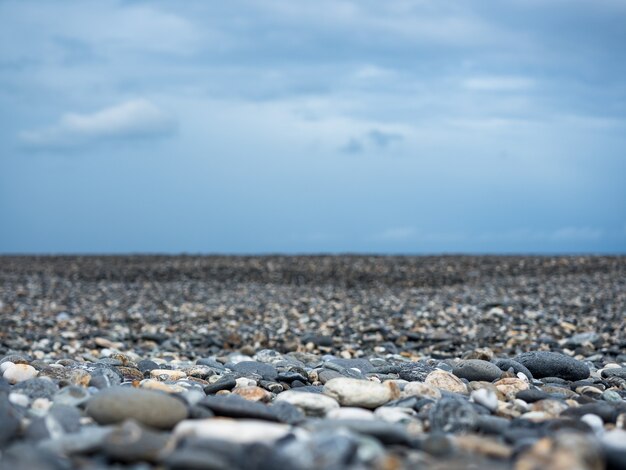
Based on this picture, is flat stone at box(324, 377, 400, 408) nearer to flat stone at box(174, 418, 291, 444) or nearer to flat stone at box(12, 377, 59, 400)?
flat stone at box(174, 418, 291, 444)

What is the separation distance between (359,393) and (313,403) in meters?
0.36

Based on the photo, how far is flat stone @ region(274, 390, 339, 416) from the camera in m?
3.77

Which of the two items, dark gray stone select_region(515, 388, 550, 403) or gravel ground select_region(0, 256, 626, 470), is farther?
dark gray stone select_region(515, 388, 550, 403)

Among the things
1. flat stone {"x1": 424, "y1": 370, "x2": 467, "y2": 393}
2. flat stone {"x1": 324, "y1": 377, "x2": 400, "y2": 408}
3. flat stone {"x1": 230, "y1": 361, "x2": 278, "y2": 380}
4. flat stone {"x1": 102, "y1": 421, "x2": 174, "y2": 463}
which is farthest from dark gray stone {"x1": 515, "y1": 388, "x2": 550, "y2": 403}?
flat stone {"x1": 102, "y1": 421, "x2": 174, "y2": 463}

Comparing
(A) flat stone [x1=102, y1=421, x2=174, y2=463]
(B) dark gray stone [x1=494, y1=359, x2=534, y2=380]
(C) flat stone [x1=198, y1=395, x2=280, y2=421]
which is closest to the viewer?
(A) flat stone [x1=102, y1=421, x2=174, y2=463]

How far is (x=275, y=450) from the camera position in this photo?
2650mm

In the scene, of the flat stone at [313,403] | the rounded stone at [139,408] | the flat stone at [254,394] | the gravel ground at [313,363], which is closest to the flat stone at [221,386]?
the gravel ground at [313,363]

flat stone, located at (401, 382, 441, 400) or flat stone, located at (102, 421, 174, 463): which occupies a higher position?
flat stone, located at (102, 421, 174, 463)

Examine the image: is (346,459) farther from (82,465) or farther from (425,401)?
(425,401)

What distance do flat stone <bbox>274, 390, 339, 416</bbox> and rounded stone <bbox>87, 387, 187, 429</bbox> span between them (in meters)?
0.75

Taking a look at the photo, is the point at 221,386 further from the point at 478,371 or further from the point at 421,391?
the point at 478,371

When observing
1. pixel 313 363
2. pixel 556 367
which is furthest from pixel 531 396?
pixel 313 363

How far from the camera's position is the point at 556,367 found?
228 inches

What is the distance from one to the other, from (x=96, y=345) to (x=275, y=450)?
9.22 m
